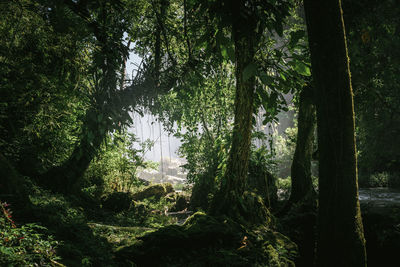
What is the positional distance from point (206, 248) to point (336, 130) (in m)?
1.88

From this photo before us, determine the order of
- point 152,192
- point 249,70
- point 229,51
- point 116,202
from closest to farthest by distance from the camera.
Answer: point 249,70 → point 229,51 → point 116,202 → point 152,192

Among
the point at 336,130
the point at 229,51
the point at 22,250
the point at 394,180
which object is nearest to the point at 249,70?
the point at 229,51

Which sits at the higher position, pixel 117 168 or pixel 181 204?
pixel 117 168

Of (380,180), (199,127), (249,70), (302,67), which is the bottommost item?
(380,180)

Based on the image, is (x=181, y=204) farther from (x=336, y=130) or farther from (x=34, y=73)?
(x=336, y=130)

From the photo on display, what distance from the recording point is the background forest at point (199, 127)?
6.57ft

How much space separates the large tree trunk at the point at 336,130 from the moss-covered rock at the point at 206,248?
877 millimetres

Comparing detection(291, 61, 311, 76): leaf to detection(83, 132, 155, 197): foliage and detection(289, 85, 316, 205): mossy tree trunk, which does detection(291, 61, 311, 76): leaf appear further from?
detection(83, 132, 155, 197): foliage

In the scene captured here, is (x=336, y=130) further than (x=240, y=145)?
No

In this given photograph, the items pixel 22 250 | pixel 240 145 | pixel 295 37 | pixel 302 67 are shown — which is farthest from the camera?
A: pixel 240 145

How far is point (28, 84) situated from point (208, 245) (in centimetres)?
481

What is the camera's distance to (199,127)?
9.66 meters

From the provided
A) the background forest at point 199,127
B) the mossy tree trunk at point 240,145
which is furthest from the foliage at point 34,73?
the mossy tree trunk at point 240,145

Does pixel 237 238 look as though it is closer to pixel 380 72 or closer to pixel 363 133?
pixel 380 72
